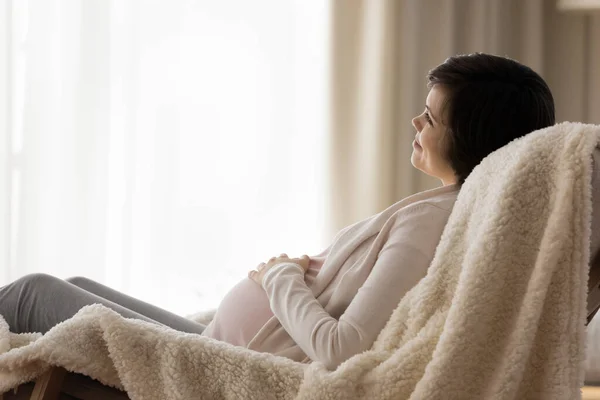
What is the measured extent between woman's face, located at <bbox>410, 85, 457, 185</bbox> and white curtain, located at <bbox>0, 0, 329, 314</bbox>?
201 centimetres

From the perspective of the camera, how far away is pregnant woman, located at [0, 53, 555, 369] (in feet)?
3.96

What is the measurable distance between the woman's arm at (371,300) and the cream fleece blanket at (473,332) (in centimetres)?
3

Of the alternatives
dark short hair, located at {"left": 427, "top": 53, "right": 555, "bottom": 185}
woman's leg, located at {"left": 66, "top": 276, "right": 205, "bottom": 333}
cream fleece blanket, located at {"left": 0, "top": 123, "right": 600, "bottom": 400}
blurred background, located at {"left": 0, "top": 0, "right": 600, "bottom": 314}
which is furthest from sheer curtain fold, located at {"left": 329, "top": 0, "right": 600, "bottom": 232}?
cream fleece blanket, located at {"left": 0, "top": 123, "right": 600, "bottom": 400}

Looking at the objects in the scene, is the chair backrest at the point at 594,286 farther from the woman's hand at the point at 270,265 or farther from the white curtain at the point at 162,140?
the white curtain at the point at 162,140

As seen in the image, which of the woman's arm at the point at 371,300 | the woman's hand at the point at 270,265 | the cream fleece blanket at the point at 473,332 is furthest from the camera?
the woman's hand at the point at 270,265

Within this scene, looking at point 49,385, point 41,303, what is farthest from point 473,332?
point 41,303

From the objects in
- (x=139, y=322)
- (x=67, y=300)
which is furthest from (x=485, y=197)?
(x=67, y=300)

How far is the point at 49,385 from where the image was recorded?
1.19 m

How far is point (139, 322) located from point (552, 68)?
10.0 feet

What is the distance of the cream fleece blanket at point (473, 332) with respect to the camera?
106 cm

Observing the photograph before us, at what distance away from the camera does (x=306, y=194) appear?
352 centimetres

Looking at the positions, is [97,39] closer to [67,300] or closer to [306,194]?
[306,194]

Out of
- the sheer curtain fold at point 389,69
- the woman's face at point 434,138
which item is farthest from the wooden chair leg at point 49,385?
the sheer curtain fold at point 389,69

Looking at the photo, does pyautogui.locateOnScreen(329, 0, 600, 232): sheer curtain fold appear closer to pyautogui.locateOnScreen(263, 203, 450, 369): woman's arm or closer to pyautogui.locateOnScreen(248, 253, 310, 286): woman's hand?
pyautogui.locateOnScreen(248, 253, 310, 286): woman's hand
